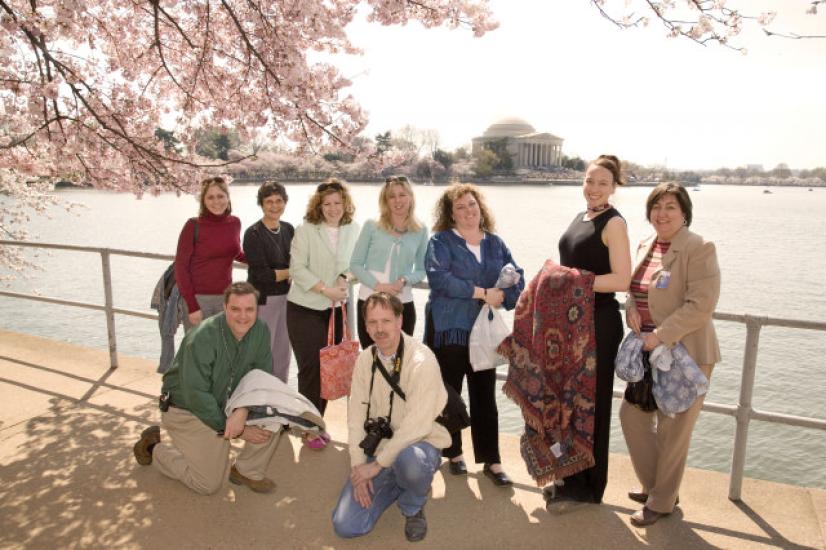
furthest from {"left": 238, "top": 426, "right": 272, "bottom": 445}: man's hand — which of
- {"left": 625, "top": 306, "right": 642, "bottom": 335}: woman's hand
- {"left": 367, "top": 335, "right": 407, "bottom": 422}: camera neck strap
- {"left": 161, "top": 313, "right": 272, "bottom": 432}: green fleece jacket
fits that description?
{"left": 625, "top": 306, "right": 642, "bottom": 335}: woman's hand

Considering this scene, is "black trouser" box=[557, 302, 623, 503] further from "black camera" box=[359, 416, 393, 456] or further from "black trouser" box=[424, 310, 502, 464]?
"black camera" box=[359, 416, 393, 456]

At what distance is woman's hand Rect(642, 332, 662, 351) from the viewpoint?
286cm

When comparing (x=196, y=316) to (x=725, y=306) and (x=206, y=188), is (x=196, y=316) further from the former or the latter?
(x=725, y=306)

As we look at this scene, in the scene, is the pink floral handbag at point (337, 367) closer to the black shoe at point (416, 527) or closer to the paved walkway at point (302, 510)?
the paved walkway at point (302, 510)

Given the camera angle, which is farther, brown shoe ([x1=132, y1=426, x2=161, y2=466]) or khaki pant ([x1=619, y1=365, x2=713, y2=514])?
brown shoe ([x1=132, y1=426, x2=161, y2=466])

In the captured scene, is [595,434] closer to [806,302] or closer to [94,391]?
[94,391]

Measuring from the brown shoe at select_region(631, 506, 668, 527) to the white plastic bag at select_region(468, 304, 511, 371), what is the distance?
3.37 feet

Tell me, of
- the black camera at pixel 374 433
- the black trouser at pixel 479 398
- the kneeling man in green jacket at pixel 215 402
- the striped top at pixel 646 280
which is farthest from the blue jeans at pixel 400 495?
the striped top at pixel 646 280

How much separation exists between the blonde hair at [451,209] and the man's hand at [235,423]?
1.53 meters

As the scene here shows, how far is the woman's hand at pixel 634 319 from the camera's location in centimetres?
296

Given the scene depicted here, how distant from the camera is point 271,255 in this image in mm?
3990

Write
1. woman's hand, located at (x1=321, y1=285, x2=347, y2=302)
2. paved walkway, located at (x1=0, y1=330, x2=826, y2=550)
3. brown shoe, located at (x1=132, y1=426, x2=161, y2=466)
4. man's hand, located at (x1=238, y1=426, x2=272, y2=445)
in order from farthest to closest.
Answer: woman's hand, located at (x1=321, y1=285, x2=347, y2=302) < brown shoe, located at (x1=132, y1=426, x2=161, y2=466) < man's hand, located at (x1=238, y1=426, x2=272, y2=445) < paved walkway, located at (x1=0, y1=330, x2=826, y2=550)

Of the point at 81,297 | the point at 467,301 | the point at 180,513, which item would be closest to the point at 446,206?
the point at 467,301

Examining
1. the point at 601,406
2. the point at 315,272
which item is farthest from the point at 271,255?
the point at 601,406
